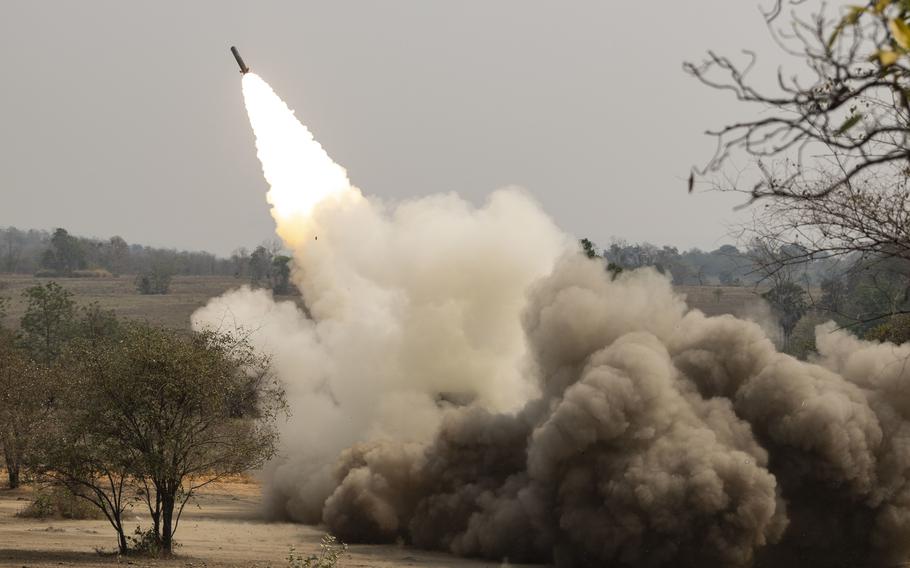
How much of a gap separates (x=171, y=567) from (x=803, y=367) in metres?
12.5

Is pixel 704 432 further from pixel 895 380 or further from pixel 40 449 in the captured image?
pixel 40 449

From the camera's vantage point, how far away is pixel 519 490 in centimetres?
2445

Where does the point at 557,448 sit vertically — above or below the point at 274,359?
below

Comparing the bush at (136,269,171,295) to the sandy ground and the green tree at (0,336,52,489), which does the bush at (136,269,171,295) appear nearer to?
the green tree at (0,336,52,489)

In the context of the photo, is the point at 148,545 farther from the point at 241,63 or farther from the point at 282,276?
the point at 282,276

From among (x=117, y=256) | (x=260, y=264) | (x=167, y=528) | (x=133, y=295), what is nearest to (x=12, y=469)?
(x=167, y=528)

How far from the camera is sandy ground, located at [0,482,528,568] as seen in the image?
2205 centimetres

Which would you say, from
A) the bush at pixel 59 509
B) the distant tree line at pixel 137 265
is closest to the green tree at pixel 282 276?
the distant tree line at pixel 137 265

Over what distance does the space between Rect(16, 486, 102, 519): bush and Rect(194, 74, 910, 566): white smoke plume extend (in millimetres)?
4536

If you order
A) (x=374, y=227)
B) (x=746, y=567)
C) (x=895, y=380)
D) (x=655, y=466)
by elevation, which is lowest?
(x=746, y=567)

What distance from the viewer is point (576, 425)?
75.4 feet

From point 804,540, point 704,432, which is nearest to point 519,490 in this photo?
point 704,432

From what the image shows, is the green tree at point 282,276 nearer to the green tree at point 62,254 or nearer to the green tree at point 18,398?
the green tree at point 62,254

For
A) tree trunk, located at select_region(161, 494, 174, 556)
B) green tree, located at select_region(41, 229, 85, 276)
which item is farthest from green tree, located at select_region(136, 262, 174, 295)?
tree trunk, located at select_region(161, 494, 174, 556)
